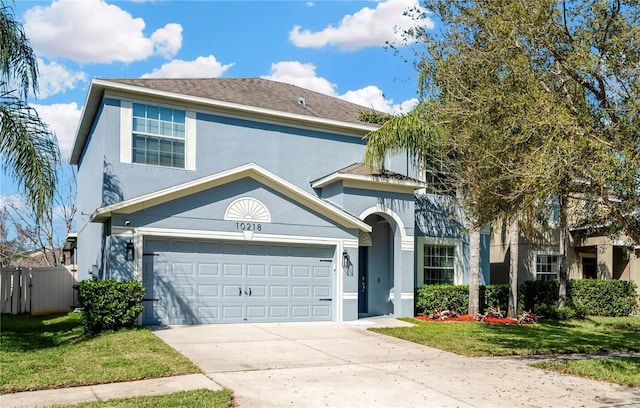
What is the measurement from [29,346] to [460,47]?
411 inches

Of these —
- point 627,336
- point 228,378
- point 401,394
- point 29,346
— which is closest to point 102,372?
point 228,378

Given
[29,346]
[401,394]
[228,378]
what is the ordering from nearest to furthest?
1. [401,394]
2. [228,378]
3. [29,346]

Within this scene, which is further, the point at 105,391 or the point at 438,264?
the point at 438,264

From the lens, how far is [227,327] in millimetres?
15156

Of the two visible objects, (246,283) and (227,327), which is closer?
(227,327)

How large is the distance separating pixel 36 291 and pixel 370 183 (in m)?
12.7

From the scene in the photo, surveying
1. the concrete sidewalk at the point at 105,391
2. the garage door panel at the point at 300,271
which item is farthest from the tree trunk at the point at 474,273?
the concrete sidewalk at the point at 105,391

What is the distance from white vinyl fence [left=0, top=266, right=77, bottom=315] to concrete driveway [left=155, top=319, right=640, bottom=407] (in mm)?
9458

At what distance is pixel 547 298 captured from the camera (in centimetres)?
2119

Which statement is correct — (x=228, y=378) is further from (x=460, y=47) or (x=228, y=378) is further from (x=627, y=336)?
(x=627, y=336)

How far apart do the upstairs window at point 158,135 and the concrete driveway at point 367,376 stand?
520 centimetres

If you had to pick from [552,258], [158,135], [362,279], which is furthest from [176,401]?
[552,258]

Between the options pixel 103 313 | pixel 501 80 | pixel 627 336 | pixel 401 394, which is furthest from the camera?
pixel 627 336

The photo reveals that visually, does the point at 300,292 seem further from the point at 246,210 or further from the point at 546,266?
→ the point at 546,266
